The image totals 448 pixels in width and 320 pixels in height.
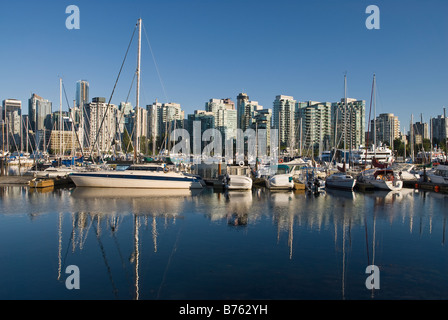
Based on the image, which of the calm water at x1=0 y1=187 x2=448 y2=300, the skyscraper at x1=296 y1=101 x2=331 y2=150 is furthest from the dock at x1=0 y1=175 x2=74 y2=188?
the skyscraper at x1=296 y1=101 x2=331 y2=150

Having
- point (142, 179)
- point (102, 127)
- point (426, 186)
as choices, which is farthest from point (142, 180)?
point (102, 127)

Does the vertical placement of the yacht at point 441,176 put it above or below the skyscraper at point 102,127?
below

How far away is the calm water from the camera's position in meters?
11.9

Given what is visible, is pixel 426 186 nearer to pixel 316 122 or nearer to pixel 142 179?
pixel 142 179

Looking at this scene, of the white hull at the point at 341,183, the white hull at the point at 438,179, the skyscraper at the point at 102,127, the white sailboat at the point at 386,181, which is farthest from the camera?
the skyscraper at the point at 102,127

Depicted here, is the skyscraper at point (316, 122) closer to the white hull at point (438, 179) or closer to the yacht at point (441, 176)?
the white hull at point (438, 179)

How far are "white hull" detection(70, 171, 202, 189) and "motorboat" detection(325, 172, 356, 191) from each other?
16857 millimetres

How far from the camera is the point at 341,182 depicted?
42.9 m

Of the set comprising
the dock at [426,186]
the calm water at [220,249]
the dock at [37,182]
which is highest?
the dock at [37,182]

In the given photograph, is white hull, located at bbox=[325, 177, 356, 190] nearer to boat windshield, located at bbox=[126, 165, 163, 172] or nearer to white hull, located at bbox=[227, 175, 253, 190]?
white hull, located at bbox=[227, 175, 253, 190]

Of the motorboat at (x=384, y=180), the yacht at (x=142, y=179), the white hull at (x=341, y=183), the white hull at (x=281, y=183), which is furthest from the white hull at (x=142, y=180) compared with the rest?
the motorboat at (x=384, y=180)

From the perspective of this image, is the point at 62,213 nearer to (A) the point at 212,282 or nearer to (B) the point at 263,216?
(B) the point at 263,216

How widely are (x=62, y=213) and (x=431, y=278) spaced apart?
71.3ft

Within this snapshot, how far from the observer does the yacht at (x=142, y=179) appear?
38.9m
